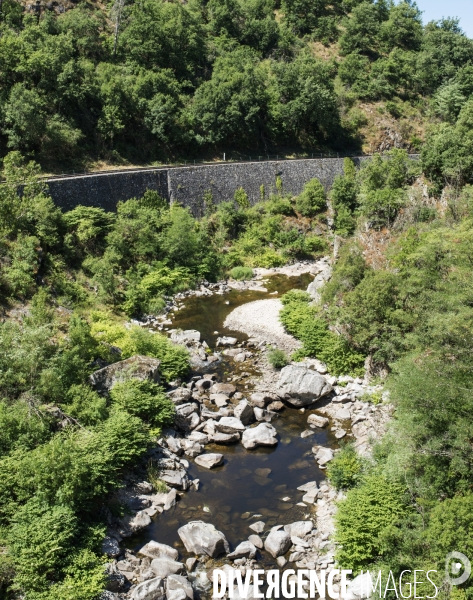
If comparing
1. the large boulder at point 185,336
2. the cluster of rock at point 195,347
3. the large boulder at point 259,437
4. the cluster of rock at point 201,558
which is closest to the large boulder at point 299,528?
the cluster of rock at point 201,558

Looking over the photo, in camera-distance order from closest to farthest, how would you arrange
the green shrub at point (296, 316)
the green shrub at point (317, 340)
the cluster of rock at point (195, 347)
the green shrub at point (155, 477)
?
the green shrub at point (155, 477)
the green shrub at point (317, 340)
the cluster of rock at point (195, 347)
the green shrub at point (296, 316)

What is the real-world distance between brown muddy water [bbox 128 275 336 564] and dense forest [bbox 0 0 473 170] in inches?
1474

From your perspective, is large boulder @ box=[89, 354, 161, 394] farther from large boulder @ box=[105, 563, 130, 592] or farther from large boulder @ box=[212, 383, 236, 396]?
large boulder @ box=[105, 563, 130, 592]

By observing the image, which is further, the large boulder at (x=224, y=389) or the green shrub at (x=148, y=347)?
the green shrub at (x=148, y=347)

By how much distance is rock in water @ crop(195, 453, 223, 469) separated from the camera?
74.7 ft

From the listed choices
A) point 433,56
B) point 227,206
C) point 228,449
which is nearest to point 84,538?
point 228,449

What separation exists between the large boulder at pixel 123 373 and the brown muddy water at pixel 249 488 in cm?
496

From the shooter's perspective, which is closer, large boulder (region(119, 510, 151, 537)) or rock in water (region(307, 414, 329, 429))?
large boulder (region(119, 510, 151, 537))

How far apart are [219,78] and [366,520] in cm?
5567

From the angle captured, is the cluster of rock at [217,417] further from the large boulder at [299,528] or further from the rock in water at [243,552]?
the rock in water at [243,552]

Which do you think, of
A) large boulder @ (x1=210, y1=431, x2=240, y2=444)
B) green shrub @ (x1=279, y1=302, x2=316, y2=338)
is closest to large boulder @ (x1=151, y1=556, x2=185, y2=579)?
large boulder @ (x1=210, y1=431, x2=240, y2=444)

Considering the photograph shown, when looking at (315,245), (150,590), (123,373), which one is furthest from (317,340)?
(315,245)

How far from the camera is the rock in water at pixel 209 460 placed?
22.8m

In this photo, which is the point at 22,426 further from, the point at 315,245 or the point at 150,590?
the point at 315,245
